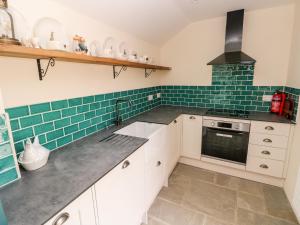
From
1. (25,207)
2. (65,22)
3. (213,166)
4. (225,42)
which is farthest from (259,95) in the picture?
(25,207)

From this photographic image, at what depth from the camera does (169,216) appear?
5.61 feet

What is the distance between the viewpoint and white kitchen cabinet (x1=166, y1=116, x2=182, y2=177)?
2.13m

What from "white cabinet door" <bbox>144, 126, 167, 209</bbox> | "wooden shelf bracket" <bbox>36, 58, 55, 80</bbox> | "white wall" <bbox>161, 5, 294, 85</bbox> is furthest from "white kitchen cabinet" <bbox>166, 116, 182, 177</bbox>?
"wooden shelf bracket" <bbox>36, 58, 55, 80</bbox>

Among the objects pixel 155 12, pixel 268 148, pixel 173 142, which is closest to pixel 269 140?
pixel 268 148

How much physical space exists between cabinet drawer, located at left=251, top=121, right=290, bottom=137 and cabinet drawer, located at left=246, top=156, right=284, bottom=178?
0.38m

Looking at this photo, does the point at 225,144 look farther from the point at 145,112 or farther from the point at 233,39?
the point at 233,39

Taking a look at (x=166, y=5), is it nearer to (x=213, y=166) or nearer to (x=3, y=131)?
(x=3, y=131)

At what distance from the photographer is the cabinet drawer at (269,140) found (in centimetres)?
200

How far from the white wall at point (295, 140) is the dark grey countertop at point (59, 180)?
169cm

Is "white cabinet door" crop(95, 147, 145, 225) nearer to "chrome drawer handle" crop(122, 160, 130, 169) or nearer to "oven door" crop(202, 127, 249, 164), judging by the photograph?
"chrome drawer handle" crop(122, 160, 130, 169)

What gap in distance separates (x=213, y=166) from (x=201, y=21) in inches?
92.3

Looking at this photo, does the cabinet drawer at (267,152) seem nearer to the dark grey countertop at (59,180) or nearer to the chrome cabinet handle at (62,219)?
the dark grey countertop at (59,180)

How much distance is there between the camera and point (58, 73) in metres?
1.33

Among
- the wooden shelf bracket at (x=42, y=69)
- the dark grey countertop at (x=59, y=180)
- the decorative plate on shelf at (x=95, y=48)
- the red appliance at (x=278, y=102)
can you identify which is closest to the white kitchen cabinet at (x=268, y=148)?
the red appliance at (x=278, y=102)
